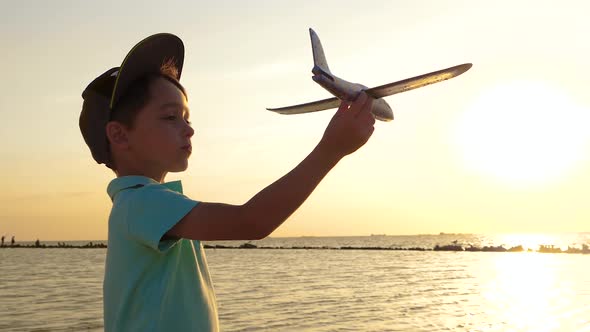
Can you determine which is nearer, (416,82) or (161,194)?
(416,82)

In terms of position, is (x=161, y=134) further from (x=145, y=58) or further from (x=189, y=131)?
(x=145, y=58)

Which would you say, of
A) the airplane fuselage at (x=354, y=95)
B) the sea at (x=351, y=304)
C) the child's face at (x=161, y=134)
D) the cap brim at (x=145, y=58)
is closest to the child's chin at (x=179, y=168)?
the child's face at (x=161, y=134)

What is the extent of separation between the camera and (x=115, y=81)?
2410mm

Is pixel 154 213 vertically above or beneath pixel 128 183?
beneath

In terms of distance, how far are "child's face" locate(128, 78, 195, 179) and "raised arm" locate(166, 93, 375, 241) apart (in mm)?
387

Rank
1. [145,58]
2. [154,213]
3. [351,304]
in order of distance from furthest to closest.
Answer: [351,304], [145,58], [154,213]

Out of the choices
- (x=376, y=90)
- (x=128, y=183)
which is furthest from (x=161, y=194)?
(x=376, y=90)

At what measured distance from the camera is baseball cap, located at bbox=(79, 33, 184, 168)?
2322 mm

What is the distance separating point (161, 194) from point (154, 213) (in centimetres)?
7

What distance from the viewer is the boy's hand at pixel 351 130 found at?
6.30 feet

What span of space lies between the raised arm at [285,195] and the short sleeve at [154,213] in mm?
29

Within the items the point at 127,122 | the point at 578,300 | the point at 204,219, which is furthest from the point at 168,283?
the point at 578,300

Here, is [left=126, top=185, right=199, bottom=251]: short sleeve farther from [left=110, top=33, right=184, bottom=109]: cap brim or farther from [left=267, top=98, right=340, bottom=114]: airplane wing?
[left=267, top=98, right=340, bottom=114]: airplane wing

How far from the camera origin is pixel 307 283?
3847cm
